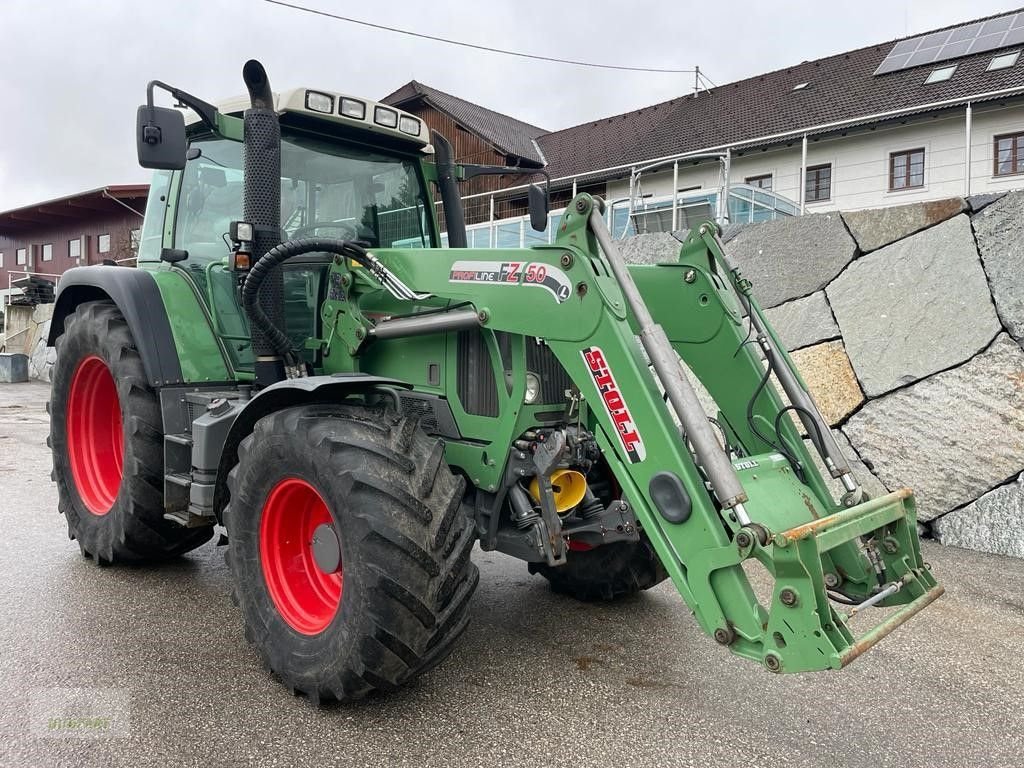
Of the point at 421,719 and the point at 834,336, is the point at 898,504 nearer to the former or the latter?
the point at 421,719

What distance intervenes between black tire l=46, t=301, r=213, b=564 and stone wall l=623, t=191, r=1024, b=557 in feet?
14.5

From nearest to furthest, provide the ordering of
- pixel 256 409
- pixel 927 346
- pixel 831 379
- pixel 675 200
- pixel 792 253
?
pixel 256 409
pixel 927 346
pixel 831 379
pixel 792 253
pixel 675 200

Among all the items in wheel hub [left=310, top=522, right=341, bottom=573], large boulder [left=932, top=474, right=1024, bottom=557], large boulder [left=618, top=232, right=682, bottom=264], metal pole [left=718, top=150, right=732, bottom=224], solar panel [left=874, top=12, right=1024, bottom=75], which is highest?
solar panel [left=874, top=12, right=1024, bottom=75]

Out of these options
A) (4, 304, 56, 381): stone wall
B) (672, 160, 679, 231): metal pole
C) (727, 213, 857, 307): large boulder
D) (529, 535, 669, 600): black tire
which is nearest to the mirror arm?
(529, 535, 669, 600): black tire

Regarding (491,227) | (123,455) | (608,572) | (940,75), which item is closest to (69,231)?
(491,227)

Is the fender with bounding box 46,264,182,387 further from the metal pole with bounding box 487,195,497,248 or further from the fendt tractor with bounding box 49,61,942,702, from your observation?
the metal pole with bounding box 487,195,497,248

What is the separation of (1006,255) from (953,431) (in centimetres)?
118

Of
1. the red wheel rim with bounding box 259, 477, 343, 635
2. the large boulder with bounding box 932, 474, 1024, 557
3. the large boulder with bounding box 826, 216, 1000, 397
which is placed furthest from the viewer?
the large boulder with bounding box 826, 216, 1000, 397

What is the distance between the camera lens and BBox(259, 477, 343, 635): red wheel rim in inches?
119

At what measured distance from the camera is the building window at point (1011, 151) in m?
16.2

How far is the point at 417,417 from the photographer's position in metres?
3.29

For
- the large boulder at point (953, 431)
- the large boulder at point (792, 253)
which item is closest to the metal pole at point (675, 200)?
the large boulder at point (792, 253)

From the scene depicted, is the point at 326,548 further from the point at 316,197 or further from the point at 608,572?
the point at 316,197

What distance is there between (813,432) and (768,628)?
1.17 metres
